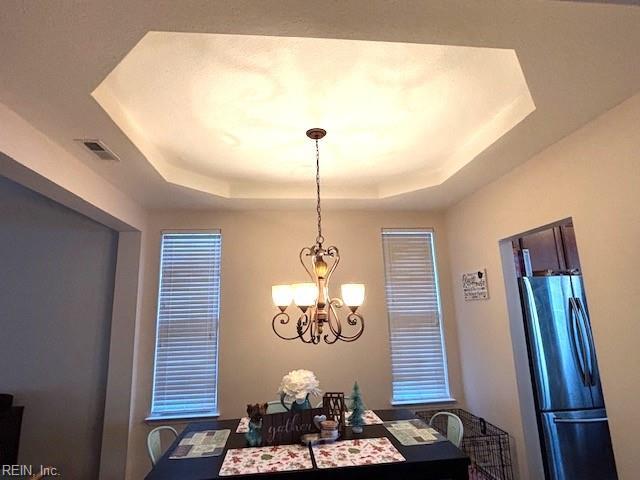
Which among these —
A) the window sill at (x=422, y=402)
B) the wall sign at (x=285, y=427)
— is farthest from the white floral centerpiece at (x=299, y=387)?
the window sill at (x=422, y=402)

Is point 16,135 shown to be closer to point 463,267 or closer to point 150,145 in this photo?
point 150,145

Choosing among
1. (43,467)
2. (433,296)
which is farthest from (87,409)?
(433,296)

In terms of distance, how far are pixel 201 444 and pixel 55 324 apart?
2059mm

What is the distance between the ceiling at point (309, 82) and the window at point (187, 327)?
2.19 ft

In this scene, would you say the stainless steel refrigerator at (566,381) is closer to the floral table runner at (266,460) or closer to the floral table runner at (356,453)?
the floral table runner at (356,453)

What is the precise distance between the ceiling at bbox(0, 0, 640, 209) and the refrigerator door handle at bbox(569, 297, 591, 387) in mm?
1278

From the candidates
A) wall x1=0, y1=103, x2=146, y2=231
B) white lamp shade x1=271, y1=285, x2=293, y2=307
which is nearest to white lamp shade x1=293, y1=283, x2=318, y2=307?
white lamp shade x1=271, y1=285, x2=293, y2=307

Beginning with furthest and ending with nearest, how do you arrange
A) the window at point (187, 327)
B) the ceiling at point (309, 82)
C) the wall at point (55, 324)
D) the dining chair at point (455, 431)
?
the window at point (187, 327)
the wall at point (55, 324)
the dining chair at point (455, 431)
the ceiling at point (309, 82)

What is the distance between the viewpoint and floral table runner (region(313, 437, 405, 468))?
6.29ft

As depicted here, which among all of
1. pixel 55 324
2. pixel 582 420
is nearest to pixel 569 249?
pixel 582 420

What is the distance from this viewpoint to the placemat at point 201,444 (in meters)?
2.08

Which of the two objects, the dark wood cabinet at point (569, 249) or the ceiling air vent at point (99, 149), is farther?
the dark wood cabinet at point (569, 249)

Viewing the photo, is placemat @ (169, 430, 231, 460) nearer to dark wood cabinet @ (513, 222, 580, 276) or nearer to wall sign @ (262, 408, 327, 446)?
wall sign @ (262, 408, 327, 446)

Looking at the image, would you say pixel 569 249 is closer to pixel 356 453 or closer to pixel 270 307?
pixel 356 453
